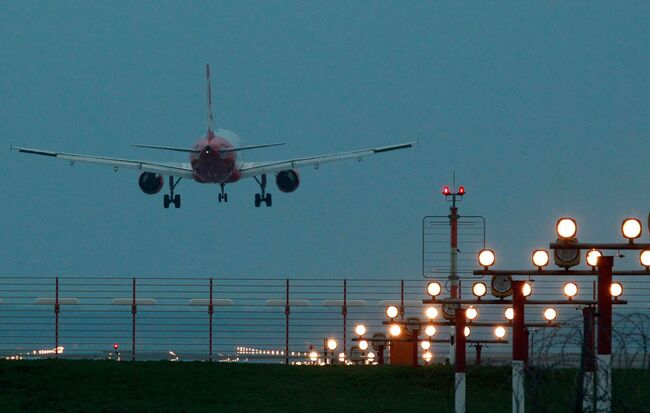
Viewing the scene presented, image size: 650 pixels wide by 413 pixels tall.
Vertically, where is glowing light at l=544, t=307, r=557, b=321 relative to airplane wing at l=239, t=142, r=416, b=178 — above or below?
below

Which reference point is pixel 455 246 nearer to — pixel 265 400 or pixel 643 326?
pixel 265 400

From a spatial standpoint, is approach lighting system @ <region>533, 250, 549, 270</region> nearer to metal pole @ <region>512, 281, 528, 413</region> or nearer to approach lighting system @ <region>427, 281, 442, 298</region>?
metal pole @ <region>512, 281, 528, 413</region>

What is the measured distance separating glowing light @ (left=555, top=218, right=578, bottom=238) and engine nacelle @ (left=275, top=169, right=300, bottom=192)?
49853 millimetres

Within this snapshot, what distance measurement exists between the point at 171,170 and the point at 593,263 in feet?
162

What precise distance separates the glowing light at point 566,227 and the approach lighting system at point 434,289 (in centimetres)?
833

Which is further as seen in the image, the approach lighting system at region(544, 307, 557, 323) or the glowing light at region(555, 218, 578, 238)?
the approach lighting system at region(544, 307, 557, 323)

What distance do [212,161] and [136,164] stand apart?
7182 millimetres

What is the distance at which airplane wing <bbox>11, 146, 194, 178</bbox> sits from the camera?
216ft

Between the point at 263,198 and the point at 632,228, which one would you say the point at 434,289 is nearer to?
the point at 632,228

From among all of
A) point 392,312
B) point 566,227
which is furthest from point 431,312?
point 566,227

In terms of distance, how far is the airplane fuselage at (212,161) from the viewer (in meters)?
61.5

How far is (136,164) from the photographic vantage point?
221 ft

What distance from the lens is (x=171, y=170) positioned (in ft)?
216

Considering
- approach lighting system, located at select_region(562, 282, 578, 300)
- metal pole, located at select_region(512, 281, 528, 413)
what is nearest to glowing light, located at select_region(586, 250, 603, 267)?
metal pole, located at select_region(512, 281, 528, 413)
